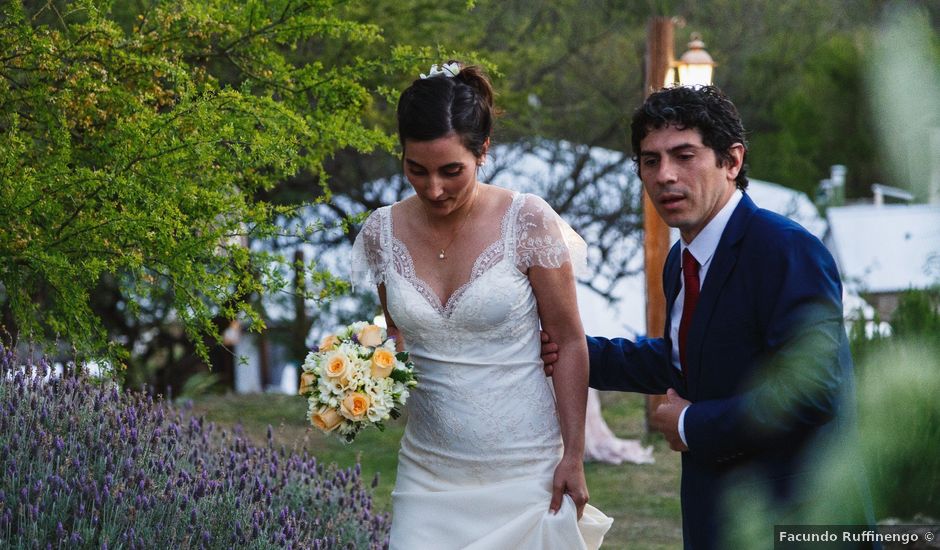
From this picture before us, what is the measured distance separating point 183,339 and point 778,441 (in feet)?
39.9

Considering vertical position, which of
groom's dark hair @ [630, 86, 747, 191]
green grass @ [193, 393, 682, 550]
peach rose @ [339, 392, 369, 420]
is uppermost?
groom's dark hair @ [630, 86, 747, 191]

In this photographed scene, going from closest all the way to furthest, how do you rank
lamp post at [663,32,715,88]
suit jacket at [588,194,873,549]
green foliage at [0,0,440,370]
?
suit jacket at [588,194,873,549], green foliage at [0,0,440,370], lamp post at [663,32,715,88]

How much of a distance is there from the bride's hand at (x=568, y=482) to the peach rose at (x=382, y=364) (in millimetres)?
570

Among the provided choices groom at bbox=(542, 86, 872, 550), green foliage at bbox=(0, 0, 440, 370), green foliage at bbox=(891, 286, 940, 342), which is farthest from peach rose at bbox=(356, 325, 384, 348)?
green foliage at bbox=(891, 286, 940, 342)

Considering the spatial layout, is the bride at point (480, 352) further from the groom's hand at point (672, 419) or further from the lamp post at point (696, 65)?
the lamp post at point (696, 65)

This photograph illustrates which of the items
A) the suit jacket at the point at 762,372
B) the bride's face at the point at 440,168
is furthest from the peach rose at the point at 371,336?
the suit jacket at the point at 762,372

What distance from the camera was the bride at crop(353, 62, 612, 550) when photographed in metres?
3.32

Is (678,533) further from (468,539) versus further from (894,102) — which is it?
(894,102)

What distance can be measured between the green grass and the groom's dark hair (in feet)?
9.83

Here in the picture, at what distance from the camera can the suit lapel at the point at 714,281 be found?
106 inches

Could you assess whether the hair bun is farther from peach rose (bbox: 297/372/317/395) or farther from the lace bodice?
peach rose (bbox: 297/372/317/395)

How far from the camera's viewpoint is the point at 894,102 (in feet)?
4.57

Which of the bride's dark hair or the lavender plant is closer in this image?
the bride's dark hair

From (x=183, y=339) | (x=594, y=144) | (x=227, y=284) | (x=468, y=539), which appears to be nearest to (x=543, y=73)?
(x=594, y=144)
